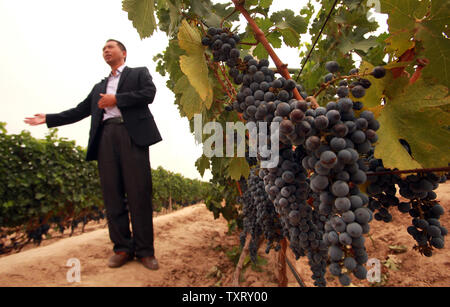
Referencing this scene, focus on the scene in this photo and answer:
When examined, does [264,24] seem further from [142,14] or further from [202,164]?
[202,164]

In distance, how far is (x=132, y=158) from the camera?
3.00 m

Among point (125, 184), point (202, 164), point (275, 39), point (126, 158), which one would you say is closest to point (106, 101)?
point (126, 158)

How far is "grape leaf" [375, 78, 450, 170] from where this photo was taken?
708mm

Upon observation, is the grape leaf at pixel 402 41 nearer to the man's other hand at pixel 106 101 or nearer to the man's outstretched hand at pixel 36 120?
the man's other hand at pixel 106 101

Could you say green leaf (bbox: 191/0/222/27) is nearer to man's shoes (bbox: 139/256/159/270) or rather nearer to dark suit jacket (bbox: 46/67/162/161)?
dark suit jacket (bbox: 46/67/162/161)

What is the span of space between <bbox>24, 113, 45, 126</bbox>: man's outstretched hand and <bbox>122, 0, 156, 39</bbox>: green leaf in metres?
2.72

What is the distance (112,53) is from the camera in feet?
10.4

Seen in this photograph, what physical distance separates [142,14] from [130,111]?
196 centimetres

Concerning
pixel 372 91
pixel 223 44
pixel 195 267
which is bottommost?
pixel 195 267

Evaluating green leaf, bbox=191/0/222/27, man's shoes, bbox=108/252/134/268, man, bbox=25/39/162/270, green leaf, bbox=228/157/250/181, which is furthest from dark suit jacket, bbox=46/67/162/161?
A: green leaf, bbox=191/0/222/27

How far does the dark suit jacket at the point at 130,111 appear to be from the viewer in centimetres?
293

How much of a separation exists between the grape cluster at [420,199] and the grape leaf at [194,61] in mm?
700

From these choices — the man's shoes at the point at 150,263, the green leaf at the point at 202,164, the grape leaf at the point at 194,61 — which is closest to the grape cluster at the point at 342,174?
the grape leaf at the point at 194,61
